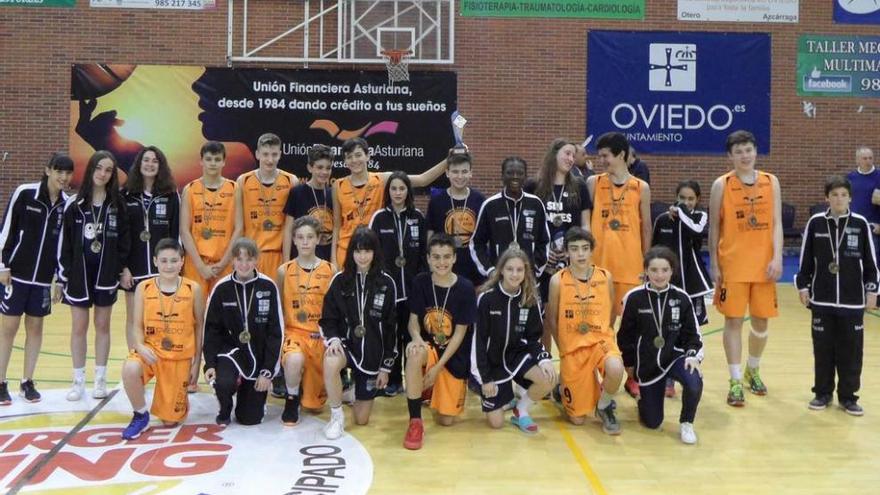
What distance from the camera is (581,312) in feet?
15.5

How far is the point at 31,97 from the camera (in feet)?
39.4

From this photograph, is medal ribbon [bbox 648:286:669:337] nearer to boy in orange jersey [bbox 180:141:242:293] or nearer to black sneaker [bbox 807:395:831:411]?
black sneaker [bbox 807:395:831:411]

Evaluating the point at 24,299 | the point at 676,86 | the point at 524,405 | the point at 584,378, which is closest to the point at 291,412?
the point at 524,405

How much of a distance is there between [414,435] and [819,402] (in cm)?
277

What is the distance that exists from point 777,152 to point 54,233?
36.8ft

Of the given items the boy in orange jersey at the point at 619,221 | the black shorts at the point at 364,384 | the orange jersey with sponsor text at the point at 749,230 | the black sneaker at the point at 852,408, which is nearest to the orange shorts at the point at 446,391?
the black shorts at the point at 364,384

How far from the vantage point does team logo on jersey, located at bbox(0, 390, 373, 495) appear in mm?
3590

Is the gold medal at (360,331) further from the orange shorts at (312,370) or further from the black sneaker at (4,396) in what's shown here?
the black sneaker at (4,396)

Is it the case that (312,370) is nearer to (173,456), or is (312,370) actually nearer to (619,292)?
(173,456)

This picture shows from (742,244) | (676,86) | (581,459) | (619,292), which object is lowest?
(581,459)

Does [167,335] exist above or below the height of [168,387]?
above

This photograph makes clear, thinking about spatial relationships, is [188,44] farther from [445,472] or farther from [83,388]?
[445,472]

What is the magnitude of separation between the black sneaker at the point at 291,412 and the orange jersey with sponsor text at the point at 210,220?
1.22 metres

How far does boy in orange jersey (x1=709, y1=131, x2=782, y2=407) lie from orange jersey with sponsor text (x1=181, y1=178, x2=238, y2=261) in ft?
10.9
